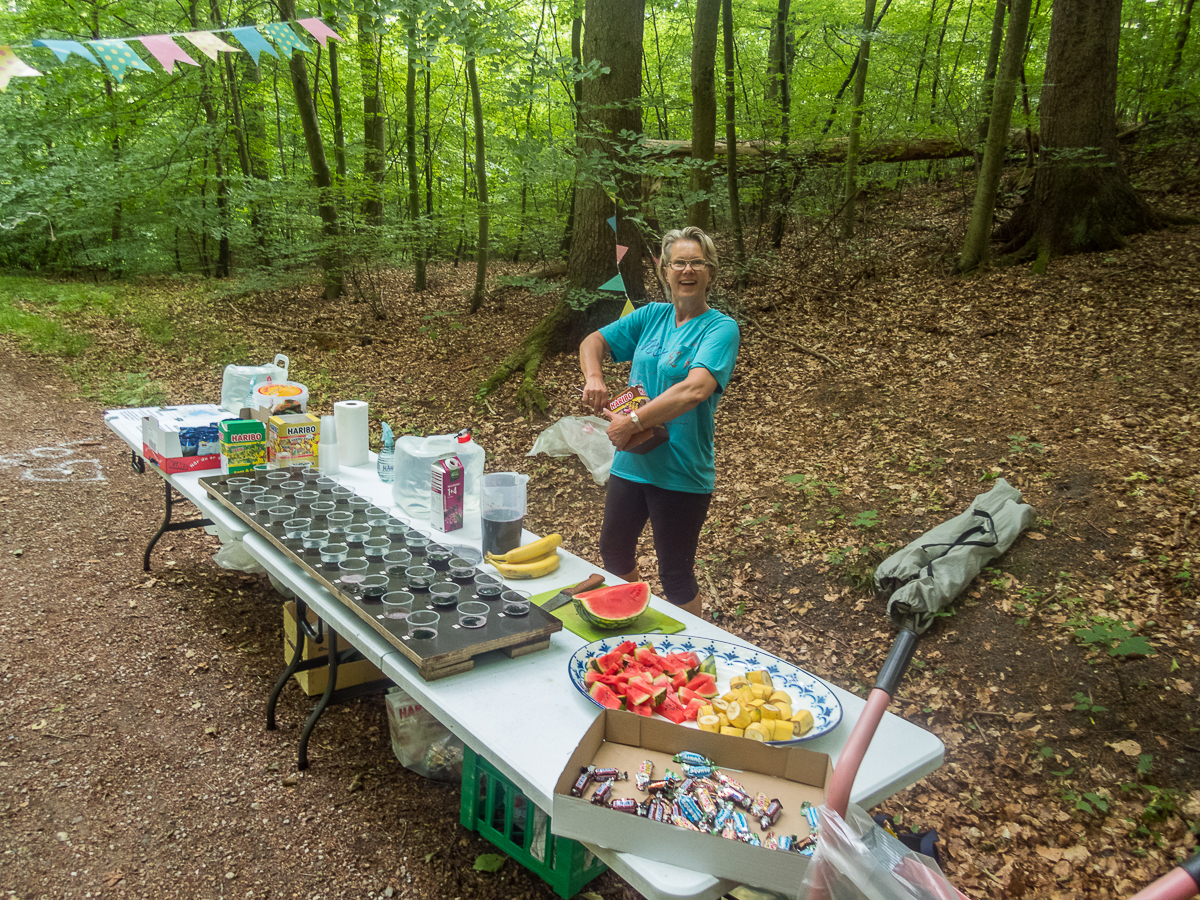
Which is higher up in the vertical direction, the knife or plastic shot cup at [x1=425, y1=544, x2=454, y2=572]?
plastic shot cup at [x1=425, y1=544, x2=454, y2=572]

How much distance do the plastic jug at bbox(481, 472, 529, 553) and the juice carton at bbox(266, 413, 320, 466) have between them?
1178mm

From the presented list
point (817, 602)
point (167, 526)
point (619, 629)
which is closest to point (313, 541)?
point (619, 629)

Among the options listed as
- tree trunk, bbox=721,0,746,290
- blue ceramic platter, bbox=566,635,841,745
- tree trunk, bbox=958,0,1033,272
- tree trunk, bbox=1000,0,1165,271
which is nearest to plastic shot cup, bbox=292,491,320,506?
blue ceramic platter, bbox=566,635,841,745

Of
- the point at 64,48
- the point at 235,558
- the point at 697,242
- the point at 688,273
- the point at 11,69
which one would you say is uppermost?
the point at 64,48

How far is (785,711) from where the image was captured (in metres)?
1.58

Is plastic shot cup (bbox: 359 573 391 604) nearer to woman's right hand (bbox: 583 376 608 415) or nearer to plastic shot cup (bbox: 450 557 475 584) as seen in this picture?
plastic shot cup (bbox: 450 557 475 584)

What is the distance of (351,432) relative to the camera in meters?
3.49

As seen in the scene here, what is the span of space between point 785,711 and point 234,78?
1228 centimetres

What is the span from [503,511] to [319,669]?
48.7 inches

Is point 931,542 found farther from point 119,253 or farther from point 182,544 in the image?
point 119,253

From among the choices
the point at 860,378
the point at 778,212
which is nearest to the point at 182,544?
the point at 860,378

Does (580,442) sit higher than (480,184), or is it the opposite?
(480,184)

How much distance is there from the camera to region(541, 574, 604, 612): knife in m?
2.14

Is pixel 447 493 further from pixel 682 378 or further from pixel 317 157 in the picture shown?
pixel 317 157
